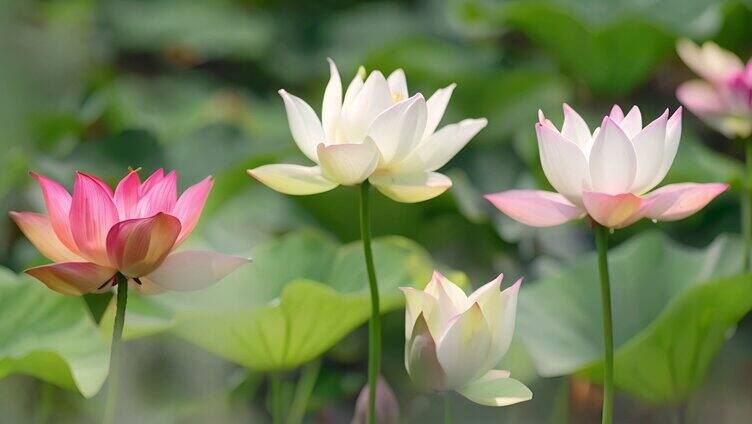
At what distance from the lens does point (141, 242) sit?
0.53 metres

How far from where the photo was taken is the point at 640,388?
882mm

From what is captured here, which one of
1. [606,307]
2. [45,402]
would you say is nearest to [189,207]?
[606,307]

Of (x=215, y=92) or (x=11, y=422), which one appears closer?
(x=11, y=422)

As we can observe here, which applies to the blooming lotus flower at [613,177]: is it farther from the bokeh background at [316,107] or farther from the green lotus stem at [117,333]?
the bokeh background at [316,107]

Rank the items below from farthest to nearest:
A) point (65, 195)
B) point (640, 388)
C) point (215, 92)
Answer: point (215, 92) → point (640, 388) → point (65, 195)

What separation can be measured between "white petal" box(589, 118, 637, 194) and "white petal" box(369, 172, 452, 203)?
9 centimetres

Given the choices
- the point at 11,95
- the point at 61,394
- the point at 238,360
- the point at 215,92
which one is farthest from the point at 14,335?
the point at 215,92

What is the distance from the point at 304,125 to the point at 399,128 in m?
0.06

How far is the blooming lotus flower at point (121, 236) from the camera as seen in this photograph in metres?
0.53

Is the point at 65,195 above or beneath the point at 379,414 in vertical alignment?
above

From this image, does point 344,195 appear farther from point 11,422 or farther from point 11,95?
point 11,95

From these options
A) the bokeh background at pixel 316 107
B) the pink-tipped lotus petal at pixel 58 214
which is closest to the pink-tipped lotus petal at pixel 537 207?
the pink-tipped lotus petal at pixel 58 214

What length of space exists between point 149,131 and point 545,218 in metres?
0.96

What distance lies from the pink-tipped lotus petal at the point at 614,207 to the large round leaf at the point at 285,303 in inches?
10.4
